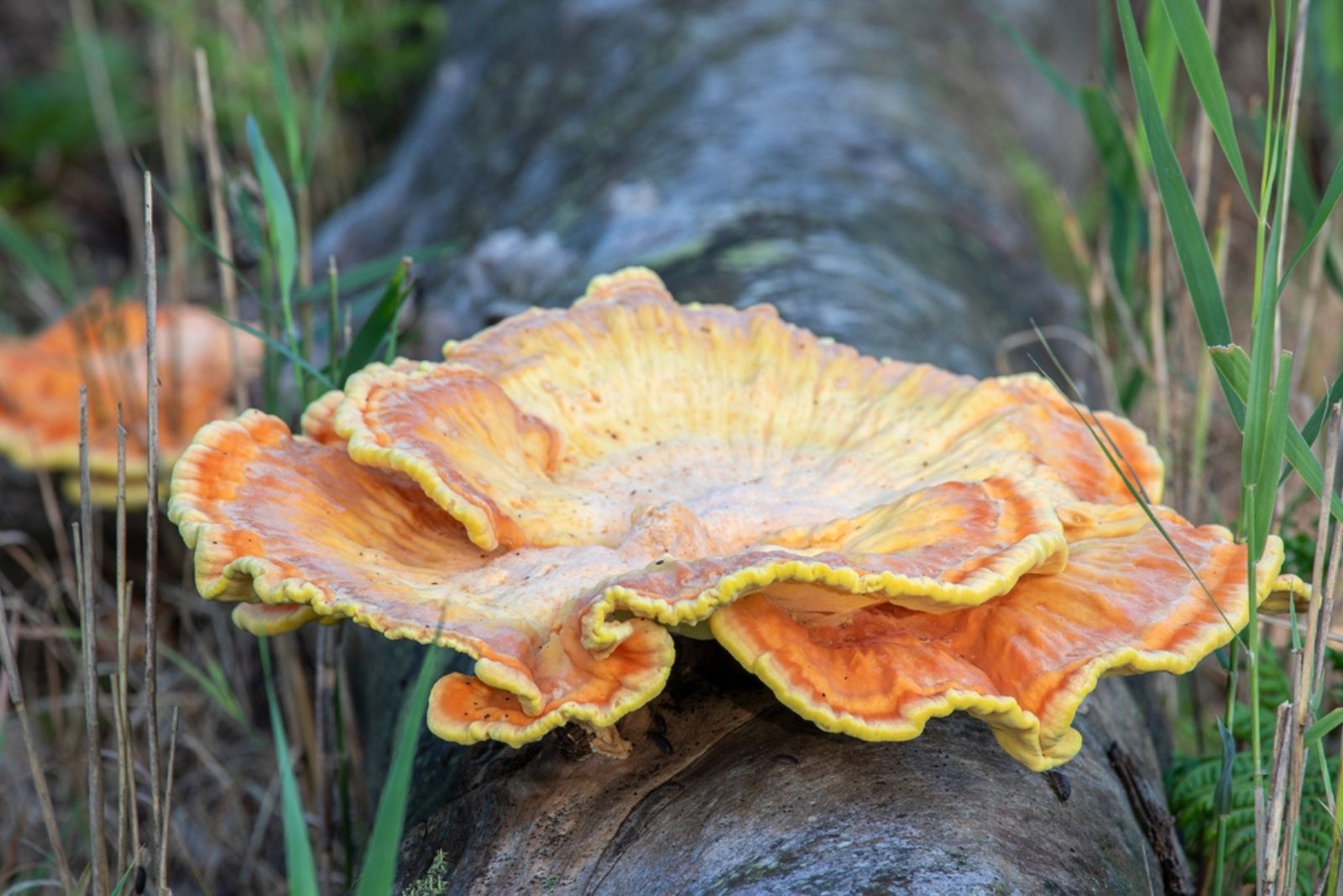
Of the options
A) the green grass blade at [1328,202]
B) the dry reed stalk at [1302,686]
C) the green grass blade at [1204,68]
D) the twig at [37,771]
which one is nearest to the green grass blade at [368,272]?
the twig at [37,771]

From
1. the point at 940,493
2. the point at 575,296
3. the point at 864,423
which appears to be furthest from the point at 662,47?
the point at 940,493

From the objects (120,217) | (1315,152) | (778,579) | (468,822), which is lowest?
(1315,152)

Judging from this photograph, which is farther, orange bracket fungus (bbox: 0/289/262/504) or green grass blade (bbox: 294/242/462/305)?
orange bracket fungus (bbox: 0/289/262/504)

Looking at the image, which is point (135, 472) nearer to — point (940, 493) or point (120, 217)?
point (940, 493)

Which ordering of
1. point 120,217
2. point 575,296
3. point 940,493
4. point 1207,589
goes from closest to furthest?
point 1207,589 < point 940,493 < point 575,296 < point 120,217

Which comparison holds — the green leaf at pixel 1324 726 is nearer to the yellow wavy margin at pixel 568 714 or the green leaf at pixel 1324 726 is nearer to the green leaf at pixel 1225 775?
the green leaf at pixel 1225 775

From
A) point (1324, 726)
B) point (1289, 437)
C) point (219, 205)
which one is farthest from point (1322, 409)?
point (219, 205)

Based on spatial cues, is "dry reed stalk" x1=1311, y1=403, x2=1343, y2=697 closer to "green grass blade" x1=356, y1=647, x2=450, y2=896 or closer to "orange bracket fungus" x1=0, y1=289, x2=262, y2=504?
"green grass blade" x1=356, y1=647, x2=450, y2=896

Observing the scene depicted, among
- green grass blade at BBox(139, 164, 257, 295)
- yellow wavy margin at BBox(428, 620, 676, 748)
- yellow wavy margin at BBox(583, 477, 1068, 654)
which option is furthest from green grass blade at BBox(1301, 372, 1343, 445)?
green grass blade at BBox(139, 164, 257, 295)
